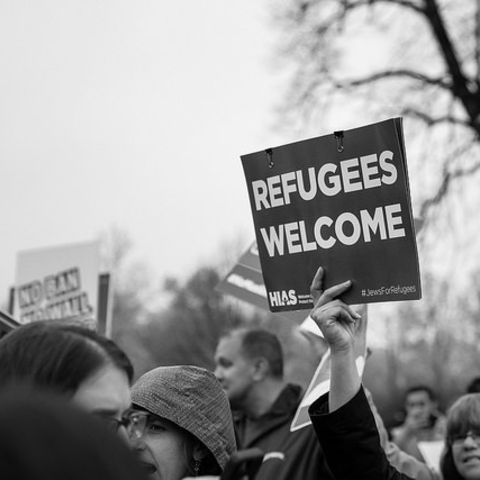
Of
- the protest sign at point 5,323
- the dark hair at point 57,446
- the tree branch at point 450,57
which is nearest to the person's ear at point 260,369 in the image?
the protest sign at point 5,323

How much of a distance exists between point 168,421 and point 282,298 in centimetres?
53

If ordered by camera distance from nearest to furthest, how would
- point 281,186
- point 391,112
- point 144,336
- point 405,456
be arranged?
point 281,186
point 405,456
point 391,112
point 144,336

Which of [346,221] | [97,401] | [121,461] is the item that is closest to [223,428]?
[346,221]

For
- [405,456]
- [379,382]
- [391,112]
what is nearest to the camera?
[405,456]

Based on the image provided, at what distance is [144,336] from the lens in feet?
132

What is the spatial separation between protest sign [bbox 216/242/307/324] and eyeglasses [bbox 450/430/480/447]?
985mm

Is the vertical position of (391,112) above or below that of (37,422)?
above

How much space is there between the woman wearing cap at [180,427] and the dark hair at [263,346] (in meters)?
2.77

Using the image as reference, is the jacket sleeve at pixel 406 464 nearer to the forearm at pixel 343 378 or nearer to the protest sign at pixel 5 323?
the forearm at pixel 343 378

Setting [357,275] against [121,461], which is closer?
[121,461]

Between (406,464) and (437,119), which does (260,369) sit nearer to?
(406,464)

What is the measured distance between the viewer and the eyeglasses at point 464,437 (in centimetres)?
360

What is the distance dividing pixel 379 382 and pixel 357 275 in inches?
2019

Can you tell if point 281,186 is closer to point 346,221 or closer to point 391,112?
point 346,221
